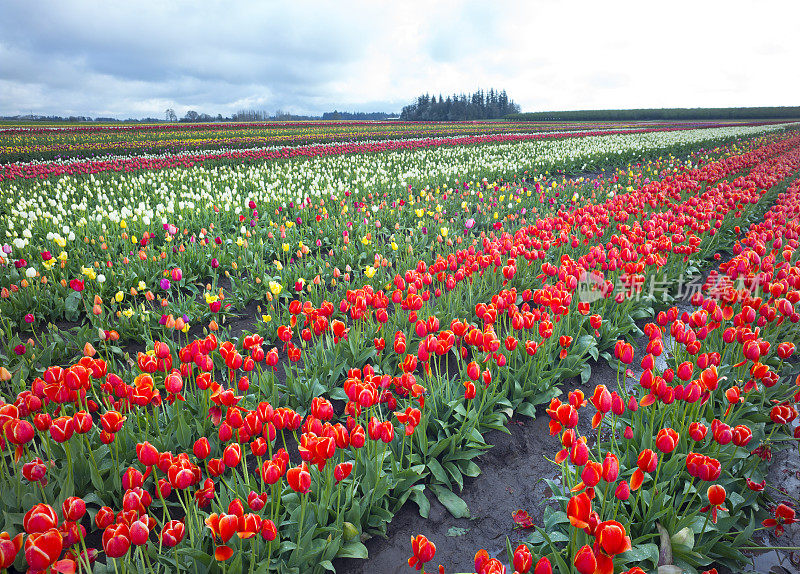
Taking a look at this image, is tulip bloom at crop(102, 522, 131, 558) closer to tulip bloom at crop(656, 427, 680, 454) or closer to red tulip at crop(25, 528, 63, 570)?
red tulip at crop(25, 528, 63, 570)

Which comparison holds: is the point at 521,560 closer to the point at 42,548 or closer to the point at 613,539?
the point at 613,539

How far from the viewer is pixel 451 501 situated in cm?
270

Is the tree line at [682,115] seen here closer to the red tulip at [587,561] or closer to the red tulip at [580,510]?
the red tulip at [580,510]

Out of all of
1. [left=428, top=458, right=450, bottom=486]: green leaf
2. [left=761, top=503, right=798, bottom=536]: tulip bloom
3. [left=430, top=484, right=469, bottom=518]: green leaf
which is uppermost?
[left=761, top=503, right=798, bottom=536]: tulip bloom

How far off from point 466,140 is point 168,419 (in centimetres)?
2315

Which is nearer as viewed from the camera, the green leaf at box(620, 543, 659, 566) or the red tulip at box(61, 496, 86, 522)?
the red tulip at box(61, 496, 86, 522)

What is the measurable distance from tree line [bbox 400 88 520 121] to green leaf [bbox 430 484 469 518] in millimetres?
82490

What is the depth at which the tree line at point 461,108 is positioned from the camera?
81625 mm

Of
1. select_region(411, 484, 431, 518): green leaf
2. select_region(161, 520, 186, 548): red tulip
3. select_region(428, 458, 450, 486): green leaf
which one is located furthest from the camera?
select_region(428, 458, 450, 486): green leaf

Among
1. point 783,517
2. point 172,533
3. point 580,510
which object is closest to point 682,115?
point 783,517

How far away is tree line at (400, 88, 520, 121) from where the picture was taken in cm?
8162

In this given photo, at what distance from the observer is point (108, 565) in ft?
6.66

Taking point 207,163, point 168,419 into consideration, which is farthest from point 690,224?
point 207,163

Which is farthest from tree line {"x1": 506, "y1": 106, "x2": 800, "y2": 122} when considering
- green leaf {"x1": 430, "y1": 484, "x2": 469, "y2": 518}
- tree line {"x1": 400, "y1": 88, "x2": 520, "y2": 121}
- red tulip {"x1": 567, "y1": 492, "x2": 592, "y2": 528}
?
red tulip {"x1": 567, "y1": 492, "x2": 592, "y2": 528}
